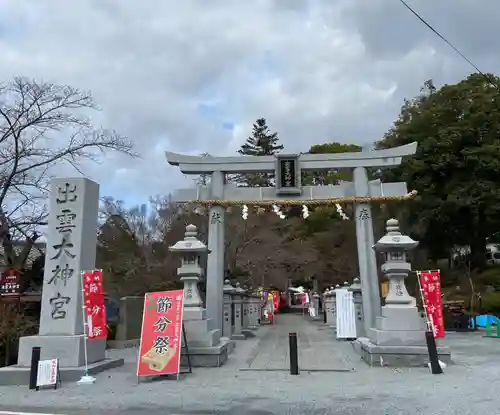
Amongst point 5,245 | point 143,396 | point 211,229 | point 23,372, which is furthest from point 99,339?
point 5,245

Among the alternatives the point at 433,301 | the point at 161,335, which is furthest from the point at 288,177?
the point at 161,335

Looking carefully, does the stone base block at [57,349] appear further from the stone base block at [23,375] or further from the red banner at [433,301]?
the red banner at [433,301]

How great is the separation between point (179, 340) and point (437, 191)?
2675 cm

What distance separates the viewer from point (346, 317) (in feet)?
62.4

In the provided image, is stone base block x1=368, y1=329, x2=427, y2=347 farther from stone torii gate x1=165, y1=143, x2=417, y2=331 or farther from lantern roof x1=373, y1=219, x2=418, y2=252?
stone torii gate x1=165, y1=143, x2=417, y2=331

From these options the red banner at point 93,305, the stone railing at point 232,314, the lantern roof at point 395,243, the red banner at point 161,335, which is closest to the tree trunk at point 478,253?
the stone railing at point 232,314

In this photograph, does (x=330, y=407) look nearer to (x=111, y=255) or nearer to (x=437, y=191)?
(x=111, y=255)

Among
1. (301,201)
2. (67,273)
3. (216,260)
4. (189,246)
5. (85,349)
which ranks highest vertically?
(301,201)

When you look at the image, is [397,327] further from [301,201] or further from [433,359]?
[301,201]

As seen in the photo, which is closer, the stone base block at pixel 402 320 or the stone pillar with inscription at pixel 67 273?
the stone pillar with inscription at pixel 67 273

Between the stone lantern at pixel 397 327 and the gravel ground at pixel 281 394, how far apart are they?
0.54 m

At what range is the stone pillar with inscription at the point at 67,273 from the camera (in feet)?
35.3

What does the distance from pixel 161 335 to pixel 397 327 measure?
223 inches

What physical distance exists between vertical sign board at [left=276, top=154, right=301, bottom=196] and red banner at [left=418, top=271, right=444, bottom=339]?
16.2ft
